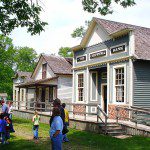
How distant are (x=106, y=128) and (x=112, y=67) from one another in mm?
5392

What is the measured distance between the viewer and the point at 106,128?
16.9m

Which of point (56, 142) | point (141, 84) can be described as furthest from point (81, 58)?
point (56, 142)

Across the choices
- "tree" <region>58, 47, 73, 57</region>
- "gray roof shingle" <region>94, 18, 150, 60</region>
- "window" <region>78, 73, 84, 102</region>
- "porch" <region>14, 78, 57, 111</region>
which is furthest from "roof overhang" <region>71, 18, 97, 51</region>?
"tree" <region>58, 47, 73, 57</region>

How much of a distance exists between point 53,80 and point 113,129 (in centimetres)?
1513

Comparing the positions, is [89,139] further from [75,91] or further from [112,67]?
[75,91]

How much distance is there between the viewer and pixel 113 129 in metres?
17.1

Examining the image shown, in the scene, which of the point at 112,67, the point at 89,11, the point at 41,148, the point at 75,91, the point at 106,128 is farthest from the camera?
the point at 75,91

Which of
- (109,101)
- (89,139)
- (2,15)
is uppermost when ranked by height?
(2,15)

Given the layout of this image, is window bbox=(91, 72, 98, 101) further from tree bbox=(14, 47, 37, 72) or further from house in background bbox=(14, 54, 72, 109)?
tree bbox=(14, 47, 37, 72)

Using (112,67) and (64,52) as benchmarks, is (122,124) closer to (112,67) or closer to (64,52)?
(112,67)

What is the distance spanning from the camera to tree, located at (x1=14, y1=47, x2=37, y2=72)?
95000 mm

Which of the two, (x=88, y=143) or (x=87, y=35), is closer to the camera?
(x=88, y=143)

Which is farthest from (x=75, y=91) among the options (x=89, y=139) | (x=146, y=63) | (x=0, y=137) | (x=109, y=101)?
(x=0, y=137)

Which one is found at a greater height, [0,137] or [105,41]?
[105,41]
